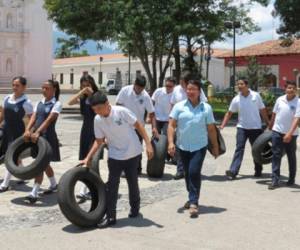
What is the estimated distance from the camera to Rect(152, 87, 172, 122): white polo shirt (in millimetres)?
11602

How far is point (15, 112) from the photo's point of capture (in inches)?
348

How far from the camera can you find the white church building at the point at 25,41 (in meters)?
69.9

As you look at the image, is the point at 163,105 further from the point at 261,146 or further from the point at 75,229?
the point at 75,229

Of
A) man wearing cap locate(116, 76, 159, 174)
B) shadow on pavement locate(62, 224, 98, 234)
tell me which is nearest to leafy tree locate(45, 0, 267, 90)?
man wearing cap locate(116, 76, 159, 174)

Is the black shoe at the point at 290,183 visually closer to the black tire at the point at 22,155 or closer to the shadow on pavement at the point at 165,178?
the shadow on pavement at the point at 165,178

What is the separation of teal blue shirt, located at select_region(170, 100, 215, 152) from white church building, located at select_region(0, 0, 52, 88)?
63.2 meters

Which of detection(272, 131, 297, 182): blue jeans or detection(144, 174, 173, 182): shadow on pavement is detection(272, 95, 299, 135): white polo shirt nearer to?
→ detection(272, 131, 297, 182): blue jeans

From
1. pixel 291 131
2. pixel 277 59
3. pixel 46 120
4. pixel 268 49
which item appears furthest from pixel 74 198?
pixel 268 49

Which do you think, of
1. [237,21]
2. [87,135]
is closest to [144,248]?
[87,135]

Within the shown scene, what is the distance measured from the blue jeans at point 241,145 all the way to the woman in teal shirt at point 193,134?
2730 millimetres

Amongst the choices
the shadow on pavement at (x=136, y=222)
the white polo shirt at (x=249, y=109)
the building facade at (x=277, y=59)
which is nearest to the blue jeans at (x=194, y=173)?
the shadow on pavement at (x=136, y=222)

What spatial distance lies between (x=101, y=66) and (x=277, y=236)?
242 ft

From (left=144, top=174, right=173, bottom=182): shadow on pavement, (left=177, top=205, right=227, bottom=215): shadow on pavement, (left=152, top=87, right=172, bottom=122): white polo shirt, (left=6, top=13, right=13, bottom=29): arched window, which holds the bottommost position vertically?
(left=177, top=205, right=227, bottom=215): shadow on pavement

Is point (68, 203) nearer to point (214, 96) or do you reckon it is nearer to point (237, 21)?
point (237, 21)
